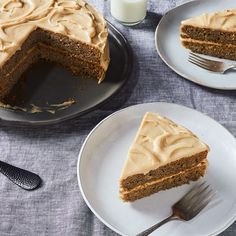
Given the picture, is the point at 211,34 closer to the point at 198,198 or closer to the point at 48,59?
the point at 48,59

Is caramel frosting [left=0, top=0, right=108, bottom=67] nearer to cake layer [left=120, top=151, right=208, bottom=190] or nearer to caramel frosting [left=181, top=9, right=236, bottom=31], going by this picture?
caramel frosting [left=181, top=9, right=236, bottom=31]

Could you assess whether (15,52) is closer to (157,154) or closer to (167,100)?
(167,100)

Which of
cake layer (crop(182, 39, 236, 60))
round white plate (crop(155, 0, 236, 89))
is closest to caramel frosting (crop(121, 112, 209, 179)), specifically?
round white plate (crop(155, 0, 236, 89))

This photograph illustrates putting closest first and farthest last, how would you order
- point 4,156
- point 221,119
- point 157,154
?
point 157,154 < point 4,156 < point 221,119

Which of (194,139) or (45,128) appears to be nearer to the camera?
(194,139)

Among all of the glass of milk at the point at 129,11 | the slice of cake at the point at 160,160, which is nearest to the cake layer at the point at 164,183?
the slice of cake at the point at 160,160

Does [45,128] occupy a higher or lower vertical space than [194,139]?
lower

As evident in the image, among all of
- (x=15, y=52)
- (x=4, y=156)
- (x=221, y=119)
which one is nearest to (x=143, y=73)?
(x=221, y=119)

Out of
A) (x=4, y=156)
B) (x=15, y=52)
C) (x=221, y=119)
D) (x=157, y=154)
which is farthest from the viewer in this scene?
(x=15, y=52)
